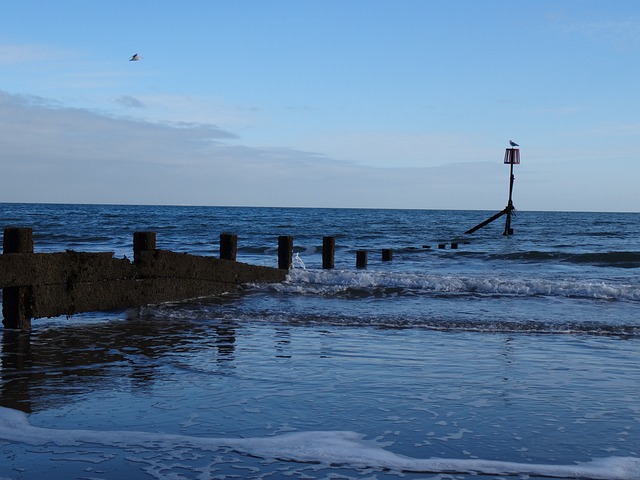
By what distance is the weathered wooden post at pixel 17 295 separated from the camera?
28.2 feet

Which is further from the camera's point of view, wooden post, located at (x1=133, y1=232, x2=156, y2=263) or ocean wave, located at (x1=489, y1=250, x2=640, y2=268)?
ocean wave, located at (x1=489, y1=250, x2=640, y2=268)

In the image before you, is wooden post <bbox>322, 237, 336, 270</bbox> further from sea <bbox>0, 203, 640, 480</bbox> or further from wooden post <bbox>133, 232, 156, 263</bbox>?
wooden post <bbox>133, 232, 156, 263</bbox>

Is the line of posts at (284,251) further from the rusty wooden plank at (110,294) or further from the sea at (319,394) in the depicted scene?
the sea at (319,394)

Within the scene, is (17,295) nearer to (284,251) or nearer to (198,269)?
(198,269)

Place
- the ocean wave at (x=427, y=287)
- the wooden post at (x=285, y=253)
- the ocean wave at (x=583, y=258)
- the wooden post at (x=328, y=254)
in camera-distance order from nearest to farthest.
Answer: the ocean wave at (x=427, y=287)
the wooden post at (x=285, y=253)
the wooden post at (x=328, y=254)
the ocean wave at (x=583, y=258)

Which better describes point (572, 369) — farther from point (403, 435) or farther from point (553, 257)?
point (553, 257)

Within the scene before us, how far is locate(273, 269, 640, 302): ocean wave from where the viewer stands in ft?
47.6

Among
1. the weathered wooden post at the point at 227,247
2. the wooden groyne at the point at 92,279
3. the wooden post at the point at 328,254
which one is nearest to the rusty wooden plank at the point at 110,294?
the wooden groyne at the point at 92,279

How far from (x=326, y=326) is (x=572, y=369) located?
3.76m

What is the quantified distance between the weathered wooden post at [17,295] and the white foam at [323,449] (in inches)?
162

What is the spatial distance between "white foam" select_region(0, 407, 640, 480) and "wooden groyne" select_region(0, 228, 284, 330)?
4124 millimetres

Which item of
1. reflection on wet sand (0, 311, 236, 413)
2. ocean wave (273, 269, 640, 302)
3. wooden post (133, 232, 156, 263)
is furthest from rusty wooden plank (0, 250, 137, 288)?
ocean wave (273, 269, 640, 302)

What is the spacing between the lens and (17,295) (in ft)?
28.5

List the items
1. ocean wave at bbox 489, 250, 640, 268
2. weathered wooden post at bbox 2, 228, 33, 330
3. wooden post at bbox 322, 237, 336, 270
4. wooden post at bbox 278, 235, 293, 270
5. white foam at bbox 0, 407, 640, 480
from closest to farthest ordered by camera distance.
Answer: white foam at bbox 0, 407, 640, 480, weathered wooden post at bbox 2, 228, 33, 330, wooden post at bbox 278, 235, 293, 270, wooden post at bbox 322, 237, 336, 270, ocean wave at bbox 489, 250, 640, 268
